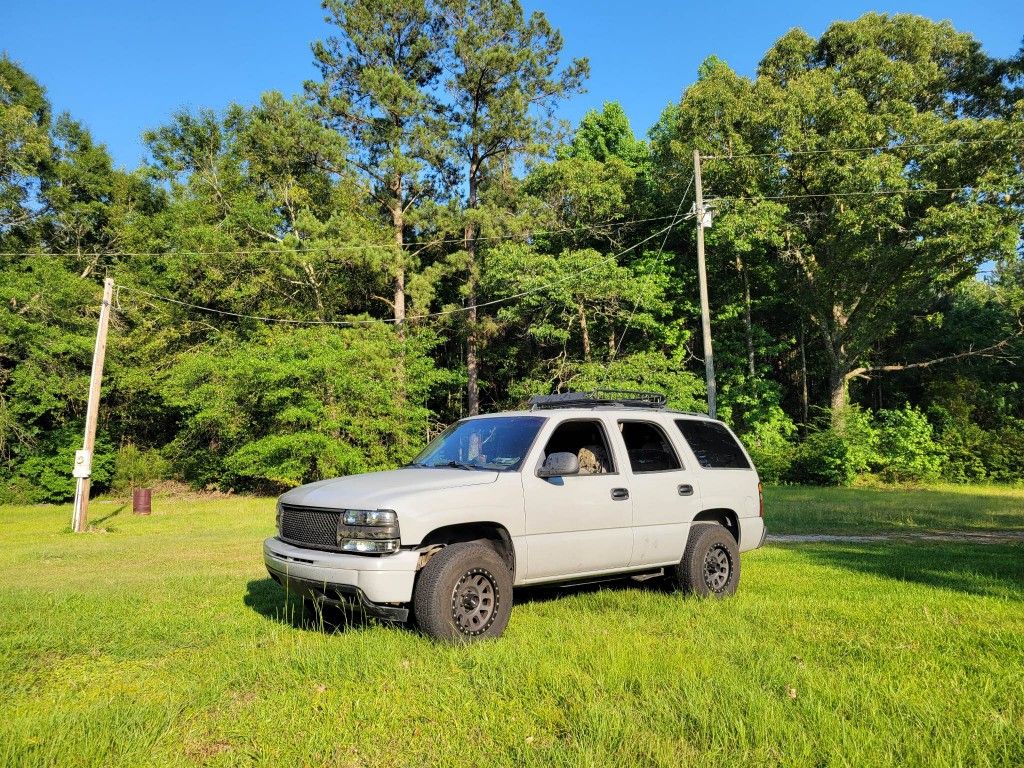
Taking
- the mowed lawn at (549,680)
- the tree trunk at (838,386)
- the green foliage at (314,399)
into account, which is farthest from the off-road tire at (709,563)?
the tree trunk at (838,386)

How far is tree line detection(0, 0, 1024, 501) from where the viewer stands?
26.2 meters

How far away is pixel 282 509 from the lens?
5957mm

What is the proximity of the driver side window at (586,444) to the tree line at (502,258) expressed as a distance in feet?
62.6

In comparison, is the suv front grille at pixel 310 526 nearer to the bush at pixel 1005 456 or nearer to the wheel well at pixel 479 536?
the wheel well at pixel 479 536

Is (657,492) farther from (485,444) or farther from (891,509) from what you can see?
(891,509)

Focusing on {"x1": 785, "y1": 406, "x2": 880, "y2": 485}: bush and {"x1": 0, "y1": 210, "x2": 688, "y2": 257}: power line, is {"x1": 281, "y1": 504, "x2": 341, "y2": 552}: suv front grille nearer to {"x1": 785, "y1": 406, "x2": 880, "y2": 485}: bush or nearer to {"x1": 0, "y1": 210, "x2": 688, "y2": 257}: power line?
{"x1": 0, "y1": 210, "x2": 688, "y2": 257}: power line

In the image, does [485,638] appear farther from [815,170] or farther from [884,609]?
[815,170]

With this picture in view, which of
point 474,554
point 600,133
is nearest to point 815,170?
point 600,133

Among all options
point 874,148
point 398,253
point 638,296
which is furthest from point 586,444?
point 874,148

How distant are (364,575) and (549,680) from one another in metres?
Answer: 1.53

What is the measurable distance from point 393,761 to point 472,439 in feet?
11.7

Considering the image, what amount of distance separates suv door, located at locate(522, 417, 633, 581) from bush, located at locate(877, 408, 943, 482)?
80.4 ft

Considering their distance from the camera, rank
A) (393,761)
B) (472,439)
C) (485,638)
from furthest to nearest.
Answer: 1. (472,439)
2. (485,638)
3. (393,761)

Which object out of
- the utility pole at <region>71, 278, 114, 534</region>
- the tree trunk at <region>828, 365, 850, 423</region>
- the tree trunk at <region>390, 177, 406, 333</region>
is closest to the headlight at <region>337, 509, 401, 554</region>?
the utility pole at <region>71, 278, 114, 534</region>
